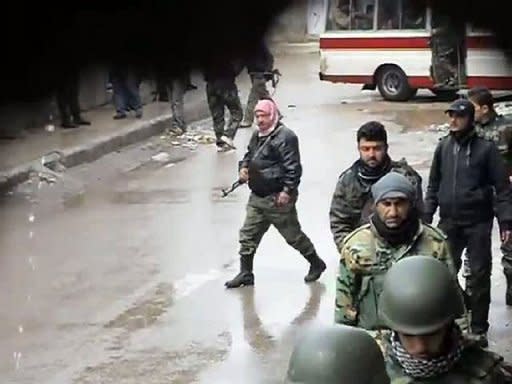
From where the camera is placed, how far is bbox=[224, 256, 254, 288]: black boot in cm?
848

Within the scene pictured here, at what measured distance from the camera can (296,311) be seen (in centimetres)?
790

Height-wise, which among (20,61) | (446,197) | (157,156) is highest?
(20,61)

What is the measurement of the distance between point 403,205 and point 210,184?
7964mm

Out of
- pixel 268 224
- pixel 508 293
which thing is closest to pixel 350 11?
pixel 508 293

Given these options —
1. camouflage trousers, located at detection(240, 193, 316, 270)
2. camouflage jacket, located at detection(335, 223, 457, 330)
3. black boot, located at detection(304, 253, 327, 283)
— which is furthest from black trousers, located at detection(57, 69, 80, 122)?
black boot, located at detection(304, 253, 327, 283)

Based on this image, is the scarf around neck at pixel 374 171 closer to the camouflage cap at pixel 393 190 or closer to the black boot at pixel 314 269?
the camouflage cap at pixel 393 190

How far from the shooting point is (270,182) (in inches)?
321

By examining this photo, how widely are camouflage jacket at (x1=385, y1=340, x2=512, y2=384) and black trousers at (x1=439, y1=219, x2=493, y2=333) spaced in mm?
3113

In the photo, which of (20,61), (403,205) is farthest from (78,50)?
(403,205)

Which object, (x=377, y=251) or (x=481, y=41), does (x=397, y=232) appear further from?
(x=481, y=41)

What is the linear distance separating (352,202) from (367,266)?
1250 mm

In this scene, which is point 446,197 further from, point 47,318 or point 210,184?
point 210,184

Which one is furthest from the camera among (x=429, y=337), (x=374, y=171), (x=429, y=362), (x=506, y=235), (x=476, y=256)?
(x=506, y=235)

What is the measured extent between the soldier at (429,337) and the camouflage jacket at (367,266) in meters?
1.01
